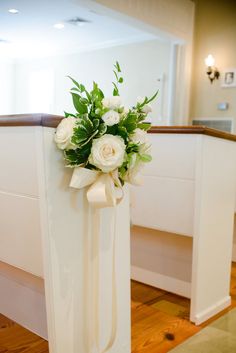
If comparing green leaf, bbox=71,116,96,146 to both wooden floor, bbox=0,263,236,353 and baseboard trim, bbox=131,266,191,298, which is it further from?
baseboard trim, bbox=131,266,191,298

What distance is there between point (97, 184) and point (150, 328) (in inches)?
40.2

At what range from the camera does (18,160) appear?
3.89 ft

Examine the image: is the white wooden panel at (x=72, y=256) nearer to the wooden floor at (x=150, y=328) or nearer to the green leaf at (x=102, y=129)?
the green leaf at (x=102, y=129)

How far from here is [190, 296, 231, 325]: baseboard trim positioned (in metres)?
1.86

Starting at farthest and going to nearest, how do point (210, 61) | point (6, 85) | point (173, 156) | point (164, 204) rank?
point (6, 85), point (210, 61), point (164, 204), point (173, 156)

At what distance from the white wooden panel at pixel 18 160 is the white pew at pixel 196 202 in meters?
0.91

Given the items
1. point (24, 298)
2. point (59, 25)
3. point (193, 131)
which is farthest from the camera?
point (59, 25)

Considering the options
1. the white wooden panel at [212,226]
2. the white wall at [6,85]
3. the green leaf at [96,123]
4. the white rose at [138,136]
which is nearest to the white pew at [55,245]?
the green leaf at [96,123]

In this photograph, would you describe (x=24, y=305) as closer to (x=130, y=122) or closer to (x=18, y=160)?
(x=18, y=160)

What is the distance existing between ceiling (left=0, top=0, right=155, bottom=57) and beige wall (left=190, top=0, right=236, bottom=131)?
2.54 ft

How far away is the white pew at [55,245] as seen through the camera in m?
1.14

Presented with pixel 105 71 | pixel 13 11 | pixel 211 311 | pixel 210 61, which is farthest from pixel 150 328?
pixel 105 71

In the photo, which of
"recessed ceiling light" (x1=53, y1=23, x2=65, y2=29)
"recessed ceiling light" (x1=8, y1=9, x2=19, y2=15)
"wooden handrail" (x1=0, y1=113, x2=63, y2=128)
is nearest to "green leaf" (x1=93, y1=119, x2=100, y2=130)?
"wooden handrail" (x1=0, y1=113, x2=63, y2=128)

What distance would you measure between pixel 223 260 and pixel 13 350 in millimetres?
1183
